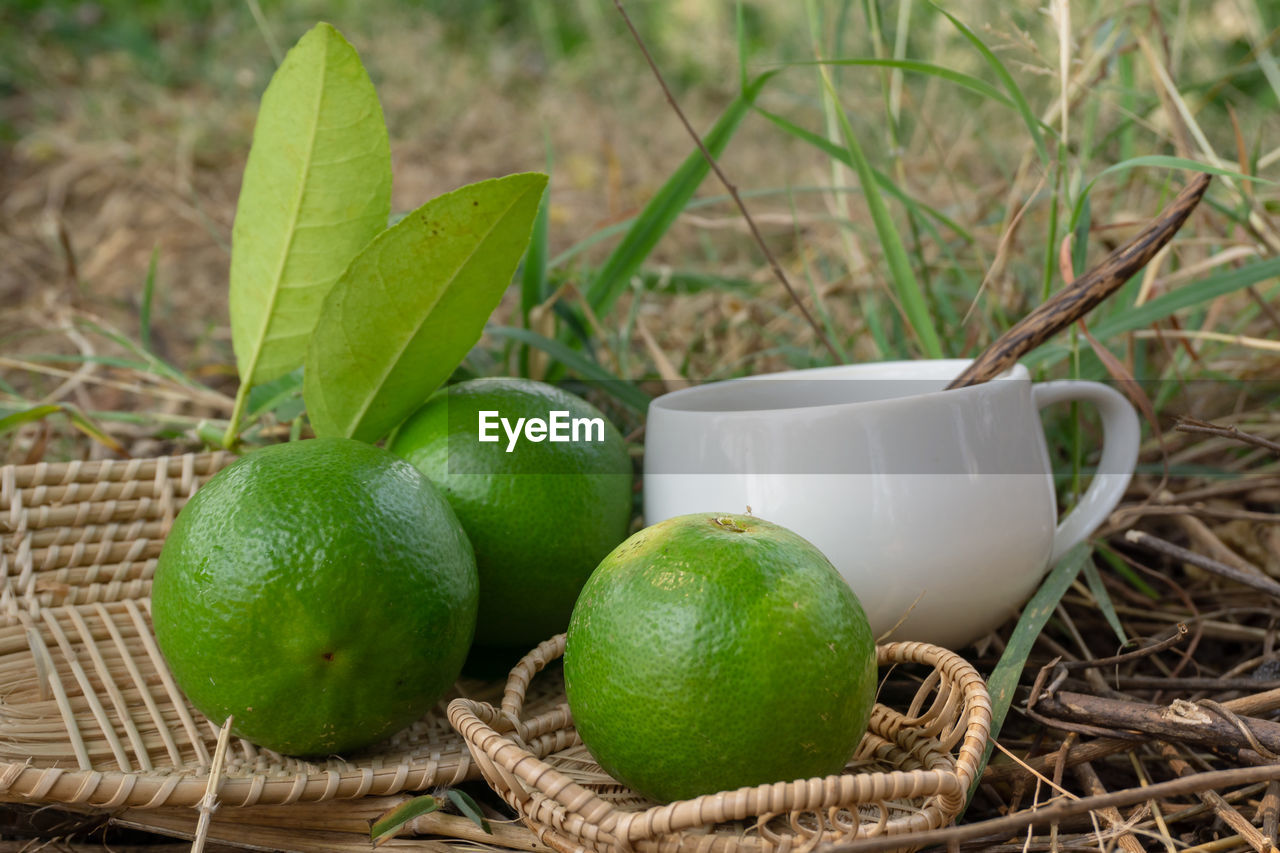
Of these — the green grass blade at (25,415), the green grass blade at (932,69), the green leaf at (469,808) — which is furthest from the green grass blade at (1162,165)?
the green grass blade at (25,415)

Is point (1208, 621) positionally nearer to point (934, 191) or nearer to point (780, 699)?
point (780, 699)

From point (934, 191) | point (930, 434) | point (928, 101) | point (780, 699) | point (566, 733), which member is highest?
point (928, 101)

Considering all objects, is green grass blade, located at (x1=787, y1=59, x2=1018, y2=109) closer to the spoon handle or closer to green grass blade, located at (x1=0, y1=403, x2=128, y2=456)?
the spoon handle

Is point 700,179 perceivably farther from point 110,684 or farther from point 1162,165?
point 110,684

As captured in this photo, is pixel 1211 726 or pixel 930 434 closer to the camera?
pixel 1211 726

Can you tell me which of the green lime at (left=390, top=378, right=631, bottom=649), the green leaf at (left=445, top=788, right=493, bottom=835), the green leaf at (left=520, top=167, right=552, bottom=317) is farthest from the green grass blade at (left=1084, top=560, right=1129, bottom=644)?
the green leaf at (left=520, top=167, right=552, bottom=317)

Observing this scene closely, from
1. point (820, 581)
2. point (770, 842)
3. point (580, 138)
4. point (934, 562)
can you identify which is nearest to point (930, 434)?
point (934, 562)
